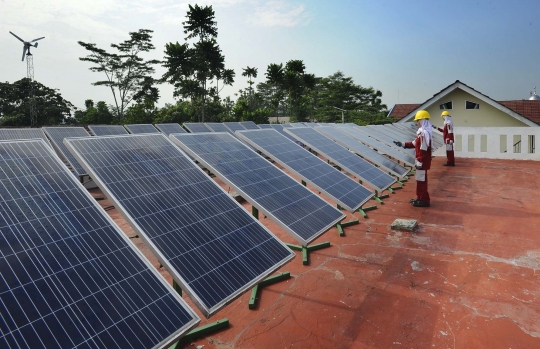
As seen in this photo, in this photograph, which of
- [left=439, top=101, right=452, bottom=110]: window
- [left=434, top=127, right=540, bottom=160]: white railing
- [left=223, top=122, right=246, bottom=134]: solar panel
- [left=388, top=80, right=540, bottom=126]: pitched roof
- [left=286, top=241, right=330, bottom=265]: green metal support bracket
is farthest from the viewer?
[left=439, top=101, right=452, bottom=110]: window

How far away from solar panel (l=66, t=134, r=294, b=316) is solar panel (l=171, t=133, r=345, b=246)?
41 cm

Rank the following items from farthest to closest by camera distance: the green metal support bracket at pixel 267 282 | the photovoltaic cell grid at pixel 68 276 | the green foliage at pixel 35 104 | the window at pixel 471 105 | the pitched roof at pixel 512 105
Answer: the green foliage at pixel 35 104, the window at pixel 471 105, the pitched roof at pixel 512 105, the green metal support bracket at pixel 267 282, the photovoltaic cell grid at pixel 68 276

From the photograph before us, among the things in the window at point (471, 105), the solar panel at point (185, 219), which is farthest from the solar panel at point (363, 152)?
the window at point (471, 105)

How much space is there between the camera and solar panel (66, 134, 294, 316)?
309 centimetres

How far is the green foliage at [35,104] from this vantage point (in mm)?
42844

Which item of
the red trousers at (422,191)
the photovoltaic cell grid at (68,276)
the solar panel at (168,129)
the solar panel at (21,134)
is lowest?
the red trousers at (422,191)

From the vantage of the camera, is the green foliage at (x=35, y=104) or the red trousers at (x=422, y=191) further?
the green foliage at (x=35, y=104)

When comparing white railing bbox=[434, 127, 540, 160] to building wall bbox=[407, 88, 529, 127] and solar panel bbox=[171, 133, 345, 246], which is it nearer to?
building wall bbox=[407, 88, 529, 127]

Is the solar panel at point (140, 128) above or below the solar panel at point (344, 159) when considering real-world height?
above

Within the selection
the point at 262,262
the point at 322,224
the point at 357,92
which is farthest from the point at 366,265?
the point at 357,92

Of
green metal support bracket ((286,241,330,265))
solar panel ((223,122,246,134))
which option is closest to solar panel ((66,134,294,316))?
green metal support bracket ((286,241,330,265))

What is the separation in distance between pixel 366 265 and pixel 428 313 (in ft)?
5.14

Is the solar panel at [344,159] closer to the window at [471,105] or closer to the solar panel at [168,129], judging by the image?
the solar panel at [168,129]

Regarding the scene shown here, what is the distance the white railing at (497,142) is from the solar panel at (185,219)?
65.0ft
